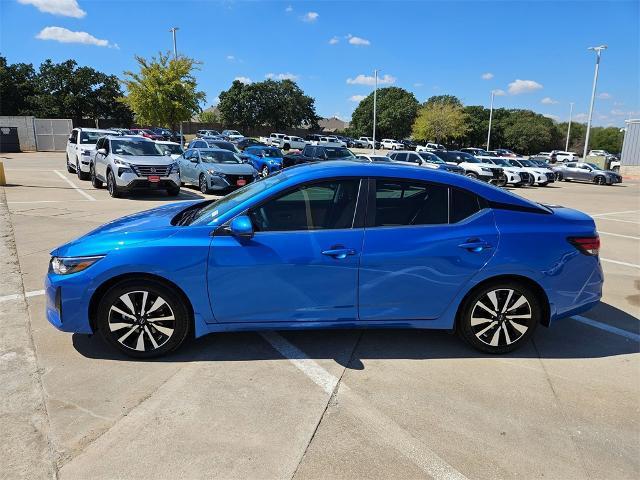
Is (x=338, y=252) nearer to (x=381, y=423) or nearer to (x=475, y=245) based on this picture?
(x=475, y=245)

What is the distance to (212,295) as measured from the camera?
3.57 m

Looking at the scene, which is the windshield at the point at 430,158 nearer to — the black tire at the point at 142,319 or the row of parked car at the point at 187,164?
the row of parked car at the point at 187,164

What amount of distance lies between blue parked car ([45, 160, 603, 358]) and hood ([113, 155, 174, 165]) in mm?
9841

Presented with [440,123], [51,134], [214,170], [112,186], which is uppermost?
[440,123]

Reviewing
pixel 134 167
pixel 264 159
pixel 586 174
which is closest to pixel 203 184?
pixel 134 167

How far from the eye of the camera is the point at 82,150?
17.2 meters

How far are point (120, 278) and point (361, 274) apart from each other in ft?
6.12

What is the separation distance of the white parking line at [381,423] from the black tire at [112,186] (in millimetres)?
10773

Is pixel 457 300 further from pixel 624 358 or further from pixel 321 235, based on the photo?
pixel 624 358

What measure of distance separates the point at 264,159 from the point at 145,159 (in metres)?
7.94

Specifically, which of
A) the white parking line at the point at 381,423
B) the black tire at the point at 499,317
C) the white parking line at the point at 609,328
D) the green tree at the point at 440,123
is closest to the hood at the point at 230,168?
the white parking line at the point at 381,423

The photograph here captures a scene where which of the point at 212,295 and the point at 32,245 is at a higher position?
the point at 212,295

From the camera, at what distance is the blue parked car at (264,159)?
2040 cm

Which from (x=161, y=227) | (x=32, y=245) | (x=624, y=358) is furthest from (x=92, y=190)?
(x=624, y=358)
